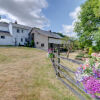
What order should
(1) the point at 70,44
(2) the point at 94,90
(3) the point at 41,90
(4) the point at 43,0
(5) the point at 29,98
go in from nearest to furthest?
(2) the point at 94,90 → (5) the point at 29,98 → (3) the point at 41,90 → (4) the point at 43,0 → (1) the point at 70,44

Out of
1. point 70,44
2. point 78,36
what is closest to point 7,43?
point 70,44

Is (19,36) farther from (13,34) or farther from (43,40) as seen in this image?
(43,40)

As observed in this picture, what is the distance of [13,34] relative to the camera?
20.2m

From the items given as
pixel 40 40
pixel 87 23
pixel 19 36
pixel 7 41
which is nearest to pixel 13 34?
pixel 19 36

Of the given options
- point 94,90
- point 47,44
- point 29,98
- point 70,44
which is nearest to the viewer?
point 94,90

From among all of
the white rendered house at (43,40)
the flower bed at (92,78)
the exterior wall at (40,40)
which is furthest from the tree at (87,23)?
the flower bed at (92,78)

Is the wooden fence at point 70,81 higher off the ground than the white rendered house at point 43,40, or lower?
lower

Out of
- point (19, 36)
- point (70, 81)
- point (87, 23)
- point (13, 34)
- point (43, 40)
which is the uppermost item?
point (87, 23)

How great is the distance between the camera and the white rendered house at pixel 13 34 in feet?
61.5

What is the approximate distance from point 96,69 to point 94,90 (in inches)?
16.3

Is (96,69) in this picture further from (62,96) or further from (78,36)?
(78,36)

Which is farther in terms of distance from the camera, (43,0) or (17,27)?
(17,27)

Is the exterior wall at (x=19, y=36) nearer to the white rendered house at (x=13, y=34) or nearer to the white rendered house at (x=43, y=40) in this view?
the white rendered house at (x=13, y=34)

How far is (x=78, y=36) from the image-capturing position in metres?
12.4
